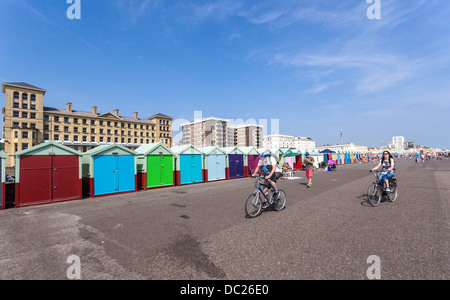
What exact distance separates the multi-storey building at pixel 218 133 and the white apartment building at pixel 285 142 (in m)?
24.0

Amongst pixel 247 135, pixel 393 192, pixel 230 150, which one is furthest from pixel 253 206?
pixel 247 135

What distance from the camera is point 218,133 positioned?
120688 mm

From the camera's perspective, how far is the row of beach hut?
8.41 metres

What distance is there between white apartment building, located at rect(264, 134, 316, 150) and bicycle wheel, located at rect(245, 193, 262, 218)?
149044 millimetres

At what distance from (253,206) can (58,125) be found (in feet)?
259

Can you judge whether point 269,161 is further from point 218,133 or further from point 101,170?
point 218,133

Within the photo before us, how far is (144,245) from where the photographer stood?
413 cm

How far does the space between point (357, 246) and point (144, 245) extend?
4.04 meters

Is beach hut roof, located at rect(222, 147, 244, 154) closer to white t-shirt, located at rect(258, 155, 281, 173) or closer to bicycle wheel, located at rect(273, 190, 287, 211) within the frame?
bicycle wheel, located at rect(273, 190, 287, 211)

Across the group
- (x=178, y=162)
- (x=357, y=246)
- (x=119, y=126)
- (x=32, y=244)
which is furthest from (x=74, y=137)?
(x=357, y=246)

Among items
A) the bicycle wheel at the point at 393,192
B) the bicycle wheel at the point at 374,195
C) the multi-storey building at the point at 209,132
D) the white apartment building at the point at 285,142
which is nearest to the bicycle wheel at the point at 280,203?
the bicycle wheel at the point at 374,195

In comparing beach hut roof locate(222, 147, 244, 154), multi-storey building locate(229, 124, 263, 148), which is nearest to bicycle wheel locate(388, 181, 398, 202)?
beach hut roof locate(222, 147, 244, 154)

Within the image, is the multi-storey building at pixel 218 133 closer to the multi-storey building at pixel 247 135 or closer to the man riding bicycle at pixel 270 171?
the multi-storey building at pixel 247 135
